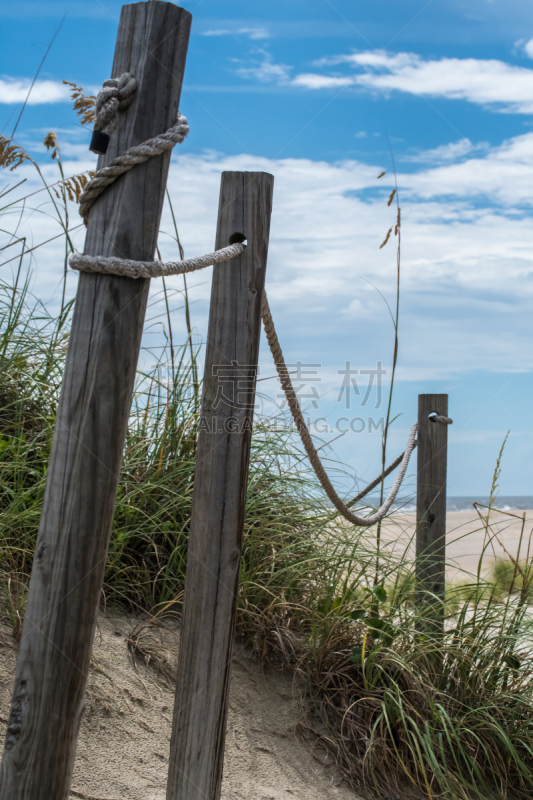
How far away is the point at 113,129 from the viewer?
1775 millimetres

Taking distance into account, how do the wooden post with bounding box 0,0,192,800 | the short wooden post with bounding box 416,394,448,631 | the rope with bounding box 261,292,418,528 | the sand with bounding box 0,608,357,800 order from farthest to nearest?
the short wooden post with bounding box 416,394,448,631, the sand with bounding box 0,608,357,800, the rope with bounding box 261,292,418,528, the wooden post with bounding box 0,0,192,800

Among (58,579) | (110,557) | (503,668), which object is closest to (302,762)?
(503,668)

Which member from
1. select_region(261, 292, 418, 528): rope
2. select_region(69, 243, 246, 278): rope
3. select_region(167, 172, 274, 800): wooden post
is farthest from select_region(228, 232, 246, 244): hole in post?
select_region(69, 243, 246, 278): rope

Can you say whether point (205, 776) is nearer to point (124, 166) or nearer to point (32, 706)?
point (32, 706)

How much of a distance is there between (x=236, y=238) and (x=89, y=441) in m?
0.91

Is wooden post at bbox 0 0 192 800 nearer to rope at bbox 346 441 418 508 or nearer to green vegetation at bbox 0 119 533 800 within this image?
green vegetation at bbox 0 119 533 800

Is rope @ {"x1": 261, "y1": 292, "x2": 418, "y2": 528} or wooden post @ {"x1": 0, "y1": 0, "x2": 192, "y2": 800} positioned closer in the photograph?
wooden post @ {"x1": 0, "y1": 0, "x2": 192, "y2": 800}

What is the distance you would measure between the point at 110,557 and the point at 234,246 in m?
1.88

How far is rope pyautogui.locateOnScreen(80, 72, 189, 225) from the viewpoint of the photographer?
173 cm

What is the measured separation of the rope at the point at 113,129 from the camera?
1.73m

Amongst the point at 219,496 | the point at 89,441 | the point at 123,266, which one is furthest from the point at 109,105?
the point at 219,496

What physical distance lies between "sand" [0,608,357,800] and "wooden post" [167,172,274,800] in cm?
53

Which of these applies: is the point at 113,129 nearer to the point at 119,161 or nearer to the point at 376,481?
the point at 119,161

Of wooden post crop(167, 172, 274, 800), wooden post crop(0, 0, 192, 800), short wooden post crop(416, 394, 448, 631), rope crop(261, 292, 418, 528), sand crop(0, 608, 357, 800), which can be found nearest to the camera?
wooden post crop(0, 0, 192, 800)
